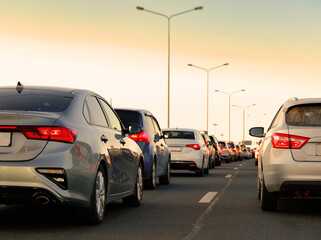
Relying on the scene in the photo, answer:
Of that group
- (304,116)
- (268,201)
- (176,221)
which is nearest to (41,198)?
(176,221)

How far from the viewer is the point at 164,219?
899 centimetres

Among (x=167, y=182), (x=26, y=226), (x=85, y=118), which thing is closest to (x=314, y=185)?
(x=85, y=118)

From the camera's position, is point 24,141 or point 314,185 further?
point 314,185

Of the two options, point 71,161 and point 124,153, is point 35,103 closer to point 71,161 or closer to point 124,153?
point 71,161

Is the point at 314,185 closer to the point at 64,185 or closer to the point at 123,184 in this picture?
the point at 123,184

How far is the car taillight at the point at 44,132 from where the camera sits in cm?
719

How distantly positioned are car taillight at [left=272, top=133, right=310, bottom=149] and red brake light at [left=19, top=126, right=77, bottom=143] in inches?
129

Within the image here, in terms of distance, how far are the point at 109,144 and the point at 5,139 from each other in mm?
1839

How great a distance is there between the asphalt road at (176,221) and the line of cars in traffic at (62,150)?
1.07 ft

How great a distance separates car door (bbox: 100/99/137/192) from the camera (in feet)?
31.1

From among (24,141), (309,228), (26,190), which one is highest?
(24,141)

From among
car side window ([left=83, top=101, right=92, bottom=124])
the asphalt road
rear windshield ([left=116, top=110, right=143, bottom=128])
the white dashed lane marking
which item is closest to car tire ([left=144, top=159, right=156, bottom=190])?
rear windshield ([left=116, top=110, right=143, bottom=128])

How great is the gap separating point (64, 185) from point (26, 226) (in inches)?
43.8

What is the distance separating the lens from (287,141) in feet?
30.4
